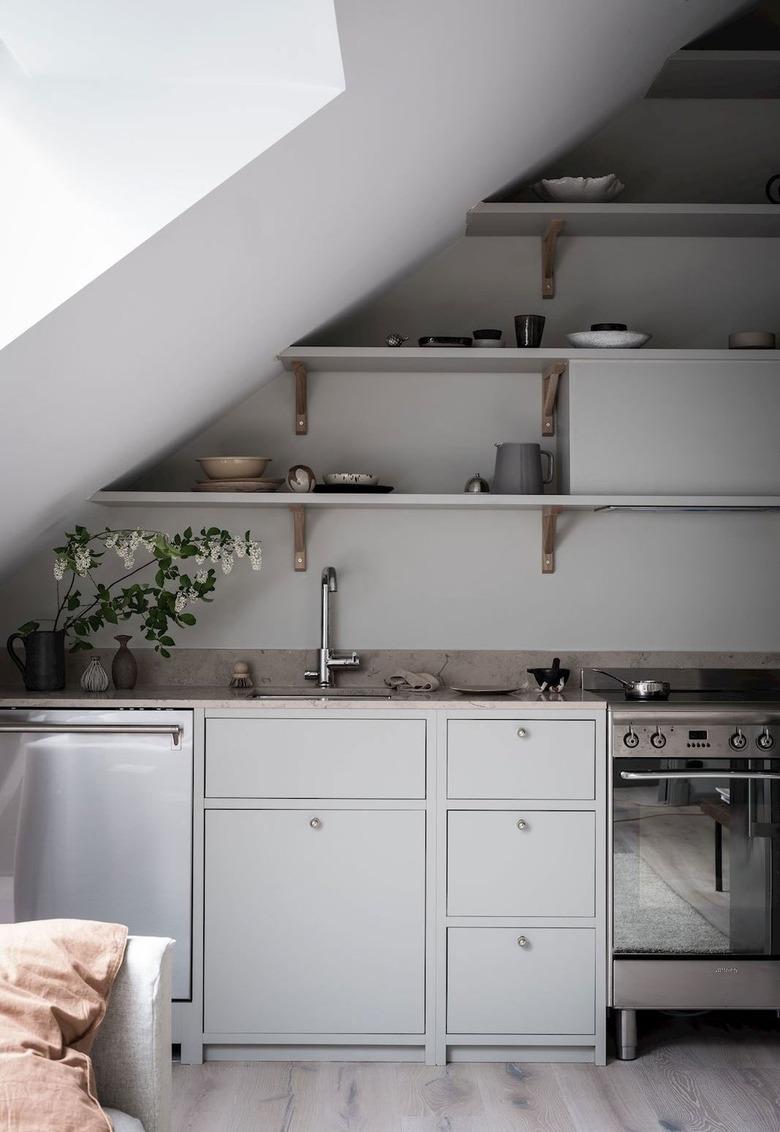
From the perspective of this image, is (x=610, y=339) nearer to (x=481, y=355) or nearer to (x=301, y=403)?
(x=481, y=355)

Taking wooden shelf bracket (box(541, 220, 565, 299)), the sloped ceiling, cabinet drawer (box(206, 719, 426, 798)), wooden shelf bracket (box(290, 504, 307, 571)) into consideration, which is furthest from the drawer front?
wooden shelf bracket (box(541, 220, 565, 299))

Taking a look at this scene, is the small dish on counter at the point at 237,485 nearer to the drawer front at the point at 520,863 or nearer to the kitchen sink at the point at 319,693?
the kitchen sink at the point at 319,693

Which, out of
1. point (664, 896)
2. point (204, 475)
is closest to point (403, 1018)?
point (664, 896)

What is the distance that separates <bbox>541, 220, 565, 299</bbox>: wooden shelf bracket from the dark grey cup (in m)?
0.27

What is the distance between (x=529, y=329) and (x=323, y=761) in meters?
1.40

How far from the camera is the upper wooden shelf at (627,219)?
331 cm

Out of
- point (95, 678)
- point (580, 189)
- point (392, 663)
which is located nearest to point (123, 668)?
point (95, 678)

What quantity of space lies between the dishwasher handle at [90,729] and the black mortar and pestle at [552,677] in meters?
1.07

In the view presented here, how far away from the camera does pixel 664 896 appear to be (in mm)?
2967

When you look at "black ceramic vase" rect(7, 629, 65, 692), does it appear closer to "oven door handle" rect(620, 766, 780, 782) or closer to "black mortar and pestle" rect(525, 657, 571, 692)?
"black mortar and pestle" rect(525, 657, 571, 692)

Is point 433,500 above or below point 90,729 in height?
above

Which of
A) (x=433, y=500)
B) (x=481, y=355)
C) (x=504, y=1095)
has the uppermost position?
(x=481, y=355)

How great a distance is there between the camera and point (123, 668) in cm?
338

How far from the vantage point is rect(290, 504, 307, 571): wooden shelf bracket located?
11.5 feet
